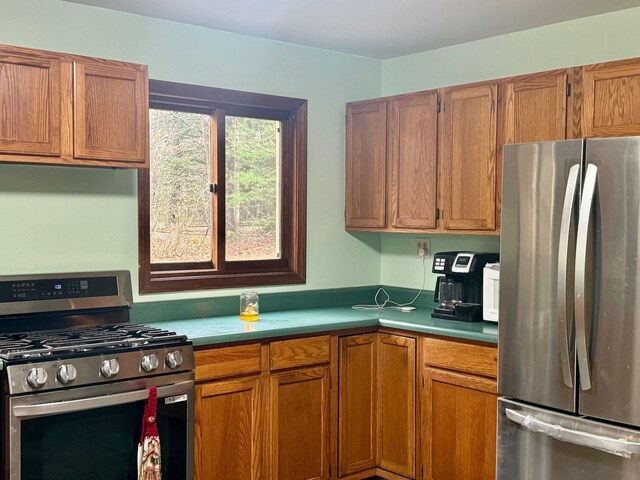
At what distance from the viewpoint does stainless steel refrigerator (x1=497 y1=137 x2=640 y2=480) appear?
8.62 ft

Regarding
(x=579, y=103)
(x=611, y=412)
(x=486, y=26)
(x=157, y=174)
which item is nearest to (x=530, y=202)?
(x=579, y=103)

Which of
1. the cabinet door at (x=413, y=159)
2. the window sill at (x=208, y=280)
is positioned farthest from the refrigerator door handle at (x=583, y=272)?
the window sill at (x=208, y=280)

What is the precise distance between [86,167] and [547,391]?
84.1 inches

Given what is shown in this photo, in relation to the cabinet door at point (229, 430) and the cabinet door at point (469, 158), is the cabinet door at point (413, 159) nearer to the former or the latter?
the cabinet door at point (469, 158)

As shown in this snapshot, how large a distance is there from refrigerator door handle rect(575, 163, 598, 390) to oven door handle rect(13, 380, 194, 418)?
4.89ft

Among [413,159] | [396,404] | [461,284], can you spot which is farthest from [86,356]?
[413,159]

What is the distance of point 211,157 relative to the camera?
387 cm

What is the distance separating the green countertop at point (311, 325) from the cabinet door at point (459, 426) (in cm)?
21

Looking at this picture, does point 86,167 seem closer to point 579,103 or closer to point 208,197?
point 208,197

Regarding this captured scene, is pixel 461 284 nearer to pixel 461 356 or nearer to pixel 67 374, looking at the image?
pixel 461 356

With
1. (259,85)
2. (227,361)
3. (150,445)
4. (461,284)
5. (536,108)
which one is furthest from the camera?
(259,85)

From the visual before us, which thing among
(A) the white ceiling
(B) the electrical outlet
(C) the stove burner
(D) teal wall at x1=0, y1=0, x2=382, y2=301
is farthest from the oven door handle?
(B) the electrical outlet

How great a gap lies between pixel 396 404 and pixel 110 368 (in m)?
1.54

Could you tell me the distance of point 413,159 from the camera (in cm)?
392
